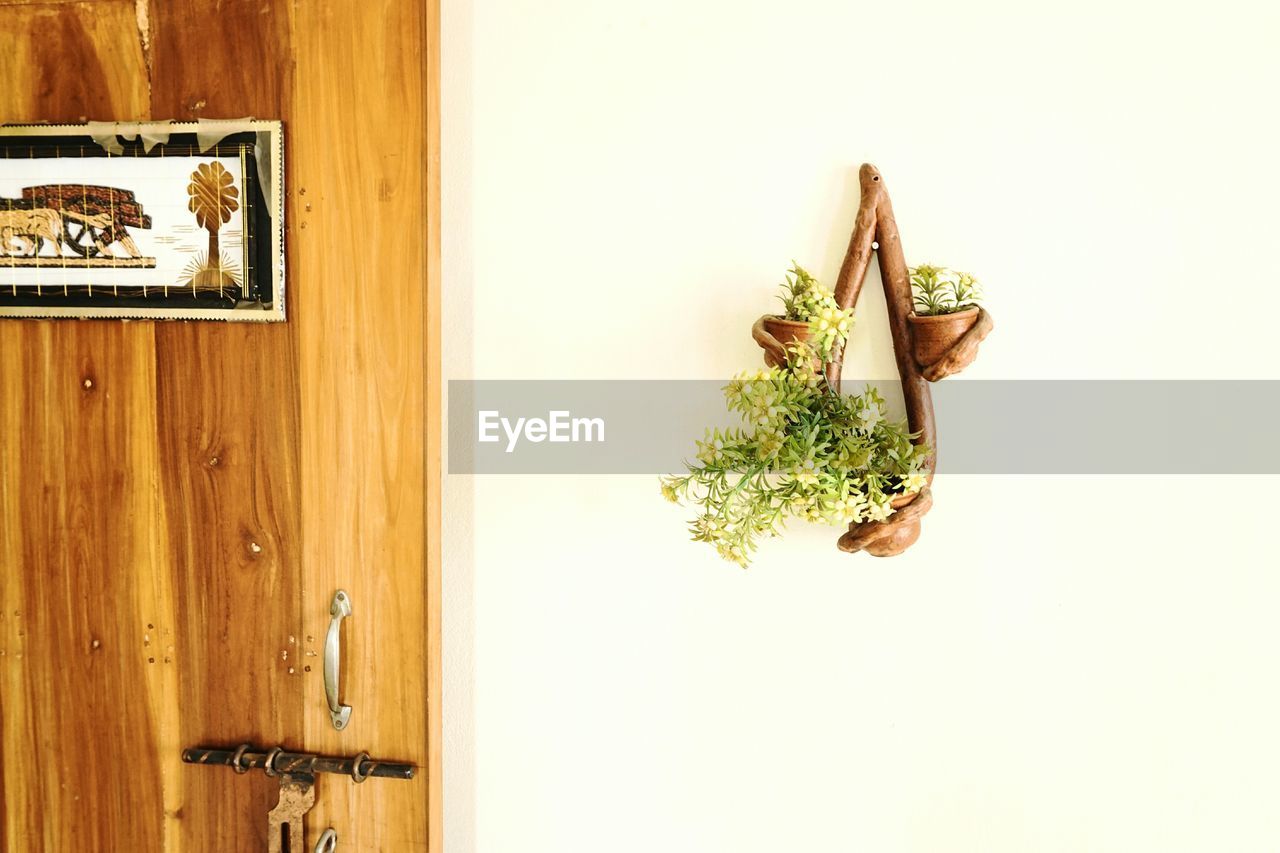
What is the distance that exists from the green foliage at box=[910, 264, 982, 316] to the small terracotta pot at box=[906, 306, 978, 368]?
19 millimetres

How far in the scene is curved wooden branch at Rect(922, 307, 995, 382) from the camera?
2.79ft

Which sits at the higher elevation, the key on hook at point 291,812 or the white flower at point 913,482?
the white flower at point 913,482

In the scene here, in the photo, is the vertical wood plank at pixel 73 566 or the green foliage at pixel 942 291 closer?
the green foliage at pixel 942 291

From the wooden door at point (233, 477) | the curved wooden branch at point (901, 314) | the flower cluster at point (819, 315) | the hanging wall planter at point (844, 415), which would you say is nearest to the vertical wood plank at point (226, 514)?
the wooden door at point (233, 477)

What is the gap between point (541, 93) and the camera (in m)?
1.00

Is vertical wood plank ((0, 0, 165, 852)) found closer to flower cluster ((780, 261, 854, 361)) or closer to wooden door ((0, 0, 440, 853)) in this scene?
wooden door ((0, 0, 440, 853))

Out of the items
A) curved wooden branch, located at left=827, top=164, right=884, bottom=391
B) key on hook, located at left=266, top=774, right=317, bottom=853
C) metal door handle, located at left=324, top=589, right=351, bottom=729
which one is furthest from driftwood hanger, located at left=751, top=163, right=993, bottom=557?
key on hook, located at left=266, top=774, right=317, bottom=853

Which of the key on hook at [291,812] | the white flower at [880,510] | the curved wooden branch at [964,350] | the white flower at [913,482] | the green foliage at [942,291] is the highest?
the green foliage at [942,291]

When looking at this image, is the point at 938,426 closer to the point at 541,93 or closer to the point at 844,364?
the point at 844,364

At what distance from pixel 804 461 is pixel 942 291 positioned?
333 mm

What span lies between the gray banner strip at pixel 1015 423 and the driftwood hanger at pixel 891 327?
0.05 meters

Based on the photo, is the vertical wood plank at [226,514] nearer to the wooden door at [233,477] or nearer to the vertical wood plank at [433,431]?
the wooden door at [233,477]

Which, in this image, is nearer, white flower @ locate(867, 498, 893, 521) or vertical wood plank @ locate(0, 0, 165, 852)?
white flower @ locate(867, 498, 893, 521)

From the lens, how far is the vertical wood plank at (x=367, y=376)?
3.06 ft
